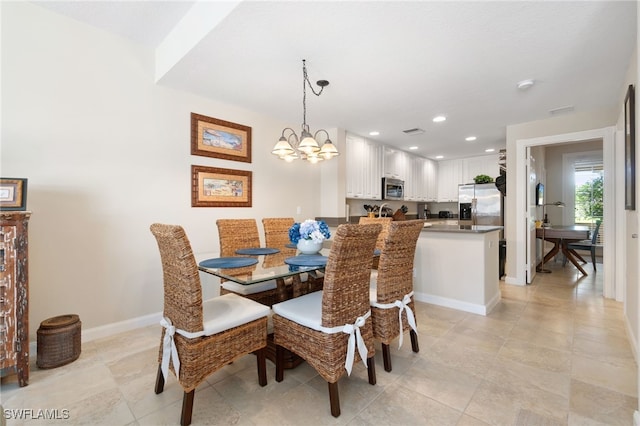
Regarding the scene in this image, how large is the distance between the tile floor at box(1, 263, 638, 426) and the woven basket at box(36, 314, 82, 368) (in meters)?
0.06

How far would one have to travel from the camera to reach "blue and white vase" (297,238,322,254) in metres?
2.23

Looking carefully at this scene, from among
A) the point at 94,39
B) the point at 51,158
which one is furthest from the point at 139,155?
the point at 94,39

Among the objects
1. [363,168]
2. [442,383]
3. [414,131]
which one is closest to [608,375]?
[442,383]

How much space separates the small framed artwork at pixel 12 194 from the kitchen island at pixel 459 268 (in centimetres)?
346

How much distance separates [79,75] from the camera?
234 cm

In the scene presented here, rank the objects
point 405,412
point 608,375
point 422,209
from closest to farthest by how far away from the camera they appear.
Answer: point 405,412 < point 608,375 < point 422,209

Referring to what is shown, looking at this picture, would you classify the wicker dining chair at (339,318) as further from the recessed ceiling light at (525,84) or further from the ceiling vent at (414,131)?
the ceiling vent at (414,131)

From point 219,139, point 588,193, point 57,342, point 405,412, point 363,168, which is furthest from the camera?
point 588,193

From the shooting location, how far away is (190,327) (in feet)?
4.69

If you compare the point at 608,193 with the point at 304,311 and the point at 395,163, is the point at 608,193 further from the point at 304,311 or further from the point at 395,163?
the point at 304,311

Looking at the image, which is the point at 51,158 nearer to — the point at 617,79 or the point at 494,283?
the point at 494,283

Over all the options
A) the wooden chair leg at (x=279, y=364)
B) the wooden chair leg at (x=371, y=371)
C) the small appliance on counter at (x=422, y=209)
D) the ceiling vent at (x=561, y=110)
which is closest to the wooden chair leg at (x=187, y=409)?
the wooden chair leg at (x=279, y=364)

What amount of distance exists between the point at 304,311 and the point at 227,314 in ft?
1.46

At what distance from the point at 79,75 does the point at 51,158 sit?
0.73 m
